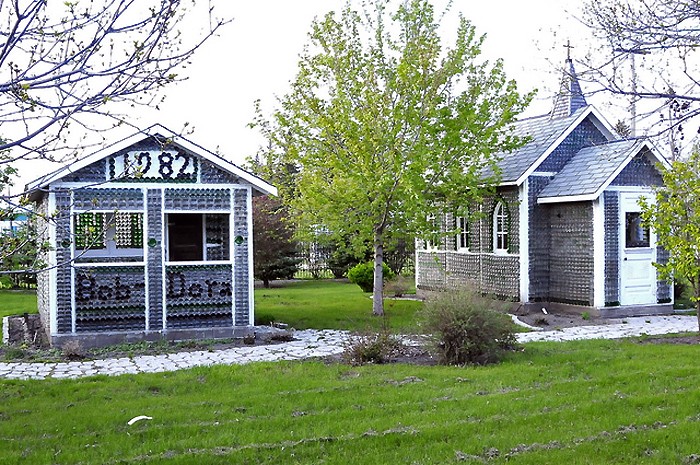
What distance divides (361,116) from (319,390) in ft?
27.8

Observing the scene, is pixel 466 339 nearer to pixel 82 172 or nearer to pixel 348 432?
pixel 348 432

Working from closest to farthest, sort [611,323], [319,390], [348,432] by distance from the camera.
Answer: [348,432] → [319,390] → [611,323]

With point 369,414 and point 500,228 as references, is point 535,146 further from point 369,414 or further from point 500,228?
point 369,414

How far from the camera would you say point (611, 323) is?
50.8 feet

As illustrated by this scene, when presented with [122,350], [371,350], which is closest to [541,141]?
[371,350]

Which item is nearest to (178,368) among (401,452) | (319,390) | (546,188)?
(319,390)

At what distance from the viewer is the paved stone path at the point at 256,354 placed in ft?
35.0

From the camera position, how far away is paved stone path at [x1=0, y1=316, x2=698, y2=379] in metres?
10.7

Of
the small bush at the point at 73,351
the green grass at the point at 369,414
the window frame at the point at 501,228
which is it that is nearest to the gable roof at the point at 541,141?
the window frame at the point at 501,228

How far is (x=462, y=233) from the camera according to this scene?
2034 cm

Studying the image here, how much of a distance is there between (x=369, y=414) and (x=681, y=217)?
328 inches

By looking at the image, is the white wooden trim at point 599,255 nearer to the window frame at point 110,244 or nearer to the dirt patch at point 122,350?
the dirt patch at point 122,350

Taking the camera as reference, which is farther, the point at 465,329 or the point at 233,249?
the point at 233,249

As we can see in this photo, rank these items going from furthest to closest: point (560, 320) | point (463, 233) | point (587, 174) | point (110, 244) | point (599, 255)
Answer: point (463, 233)
point (587, 174)
point (110, 244)
point (599, 255)
point (560, 320)
